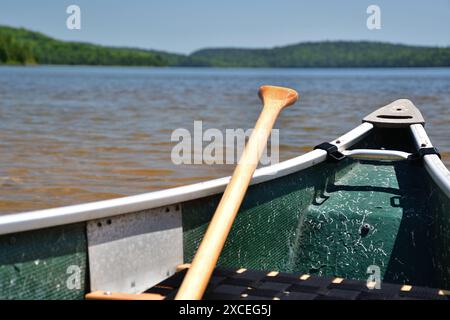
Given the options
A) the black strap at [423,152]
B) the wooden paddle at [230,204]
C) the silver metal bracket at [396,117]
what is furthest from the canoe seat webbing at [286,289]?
the silver metal bracket at [396,117]

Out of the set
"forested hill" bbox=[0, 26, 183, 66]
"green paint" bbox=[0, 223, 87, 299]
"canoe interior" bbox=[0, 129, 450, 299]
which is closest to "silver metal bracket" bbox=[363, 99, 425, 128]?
"canoe interior" bbox=[0, 129, 450, 299]

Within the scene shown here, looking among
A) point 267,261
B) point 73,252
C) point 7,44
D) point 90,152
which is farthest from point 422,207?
point 7,44

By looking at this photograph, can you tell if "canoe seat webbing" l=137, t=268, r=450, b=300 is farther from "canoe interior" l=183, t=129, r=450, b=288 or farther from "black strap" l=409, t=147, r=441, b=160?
"black strap" l=409, t=147, r=441, b=160

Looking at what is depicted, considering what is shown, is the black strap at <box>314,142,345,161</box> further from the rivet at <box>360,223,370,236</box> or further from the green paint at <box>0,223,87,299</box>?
the green paint at <box>0,223,87,299</box>

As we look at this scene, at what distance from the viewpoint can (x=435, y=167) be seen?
3021 mm

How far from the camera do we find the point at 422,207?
130 inches

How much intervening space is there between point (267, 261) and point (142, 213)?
88 cm

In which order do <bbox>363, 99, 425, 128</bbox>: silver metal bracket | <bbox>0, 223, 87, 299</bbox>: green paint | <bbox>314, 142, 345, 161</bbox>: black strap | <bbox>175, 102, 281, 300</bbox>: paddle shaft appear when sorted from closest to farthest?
<bbox>0, 223, 87, 299</bbox>: green paint < <bbox>175, 102, 281, 300</bbox>: paddle shaft < <bbox>314, 142, 345, 161</bbox>: black strap < <bbox>363, 99, 425, 128</bbox>: silver metal bracket

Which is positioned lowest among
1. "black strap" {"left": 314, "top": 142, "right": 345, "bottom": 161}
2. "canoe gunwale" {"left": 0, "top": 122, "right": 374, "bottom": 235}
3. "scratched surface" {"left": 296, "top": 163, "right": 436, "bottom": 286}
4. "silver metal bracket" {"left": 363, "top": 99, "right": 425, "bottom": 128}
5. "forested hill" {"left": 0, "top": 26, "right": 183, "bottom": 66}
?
"scratched surface" {"left": 296, "top": 163, "right": 436, "bottom": 286}

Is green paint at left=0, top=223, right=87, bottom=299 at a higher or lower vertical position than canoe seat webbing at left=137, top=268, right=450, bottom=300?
higher

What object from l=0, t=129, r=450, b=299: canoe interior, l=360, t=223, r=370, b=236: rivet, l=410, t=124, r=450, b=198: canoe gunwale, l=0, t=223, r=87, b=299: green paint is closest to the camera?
l=0, t=223, r=87, b=299: green paint

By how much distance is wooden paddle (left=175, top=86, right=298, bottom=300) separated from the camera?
2051mm

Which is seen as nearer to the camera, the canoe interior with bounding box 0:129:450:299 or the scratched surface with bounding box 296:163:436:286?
the canoe interior with bounding box 0:129:450:299
